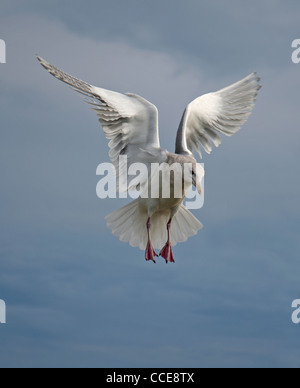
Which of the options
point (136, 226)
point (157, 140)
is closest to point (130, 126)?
point (157, 140)

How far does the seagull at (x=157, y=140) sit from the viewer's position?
48.1 ft

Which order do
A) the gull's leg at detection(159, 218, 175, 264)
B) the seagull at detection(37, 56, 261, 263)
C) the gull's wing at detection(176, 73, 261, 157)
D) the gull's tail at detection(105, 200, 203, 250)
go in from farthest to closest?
the gull's wing at detection(176, 73, 261, 157)
the gull's tail at detection(105, 200, 203, 250)
the gull's leg at detection(159, 218, 175, 264)
the seagull at detection(37, 56, 261, 263)

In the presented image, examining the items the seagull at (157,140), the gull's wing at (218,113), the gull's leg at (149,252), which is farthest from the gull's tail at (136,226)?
the gull's wing at (218,113)

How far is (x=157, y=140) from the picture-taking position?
1502 cm

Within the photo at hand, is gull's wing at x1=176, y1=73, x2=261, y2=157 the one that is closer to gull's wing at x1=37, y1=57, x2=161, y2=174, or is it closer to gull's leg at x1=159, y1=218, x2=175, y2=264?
gull's wing at x1=37, y1=57, x2=161, y2=174

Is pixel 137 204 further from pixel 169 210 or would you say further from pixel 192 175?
pixel 192 175

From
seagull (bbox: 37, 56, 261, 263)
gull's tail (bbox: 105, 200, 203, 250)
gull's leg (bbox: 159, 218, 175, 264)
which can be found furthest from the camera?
gull's tail (bbox: 105, 200, 203, 250)

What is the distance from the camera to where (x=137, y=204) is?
15.8 m

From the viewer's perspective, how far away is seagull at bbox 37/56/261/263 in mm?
14672

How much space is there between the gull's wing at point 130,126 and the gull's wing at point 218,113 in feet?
4.80

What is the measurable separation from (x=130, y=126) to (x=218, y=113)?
276 centimetres

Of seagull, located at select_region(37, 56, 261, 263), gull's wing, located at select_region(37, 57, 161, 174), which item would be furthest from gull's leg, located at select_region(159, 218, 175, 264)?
gull's wing, located at select_region(37, 57, 161, 174)

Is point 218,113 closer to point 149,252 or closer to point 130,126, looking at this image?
point 130,126

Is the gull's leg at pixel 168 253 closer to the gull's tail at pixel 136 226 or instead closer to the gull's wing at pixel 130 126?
the gull's tail at pixel 136 226
